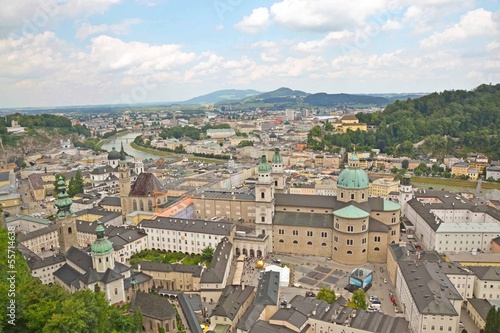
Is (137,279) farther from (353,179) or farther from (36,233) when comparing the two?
(353,179)

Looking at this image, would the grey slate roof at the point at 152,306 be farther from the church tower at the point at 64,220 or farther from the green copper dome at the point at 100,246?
the church tower at the point at 64,220

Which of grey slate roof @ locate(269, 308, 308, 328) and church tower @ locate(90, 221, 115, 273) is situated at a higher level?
church tower @ locate(90, 221, 115, 273)

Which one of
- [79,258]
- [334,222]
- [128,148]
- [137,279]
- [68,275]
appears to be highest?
[334,222]

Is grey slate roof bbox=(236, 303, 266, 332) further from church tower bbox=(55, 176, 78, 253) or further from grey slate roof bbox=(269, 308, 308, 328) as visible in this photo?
church tower bbox=(55, 176, 78, 253)

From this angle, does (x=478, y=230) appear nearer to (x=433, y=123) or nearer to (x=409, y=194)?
(x=409, y=194)

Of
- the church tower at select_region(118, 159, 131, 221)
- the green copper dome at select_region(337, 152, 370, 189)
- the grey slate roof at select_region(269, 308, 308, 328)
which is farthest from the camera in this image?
the church tower at select_region(118, 159, 131, 221)

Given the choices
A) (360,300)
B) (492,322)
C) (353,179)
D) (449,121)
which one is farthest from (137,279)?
(449,121)

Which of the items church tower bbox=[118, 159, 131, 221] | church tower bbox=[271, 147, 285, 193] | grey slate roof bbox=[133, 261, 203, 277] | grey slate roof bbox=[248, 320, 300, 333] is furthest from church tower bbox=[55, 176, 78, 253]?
church tower bbox=[271, 147, 285, 193]
